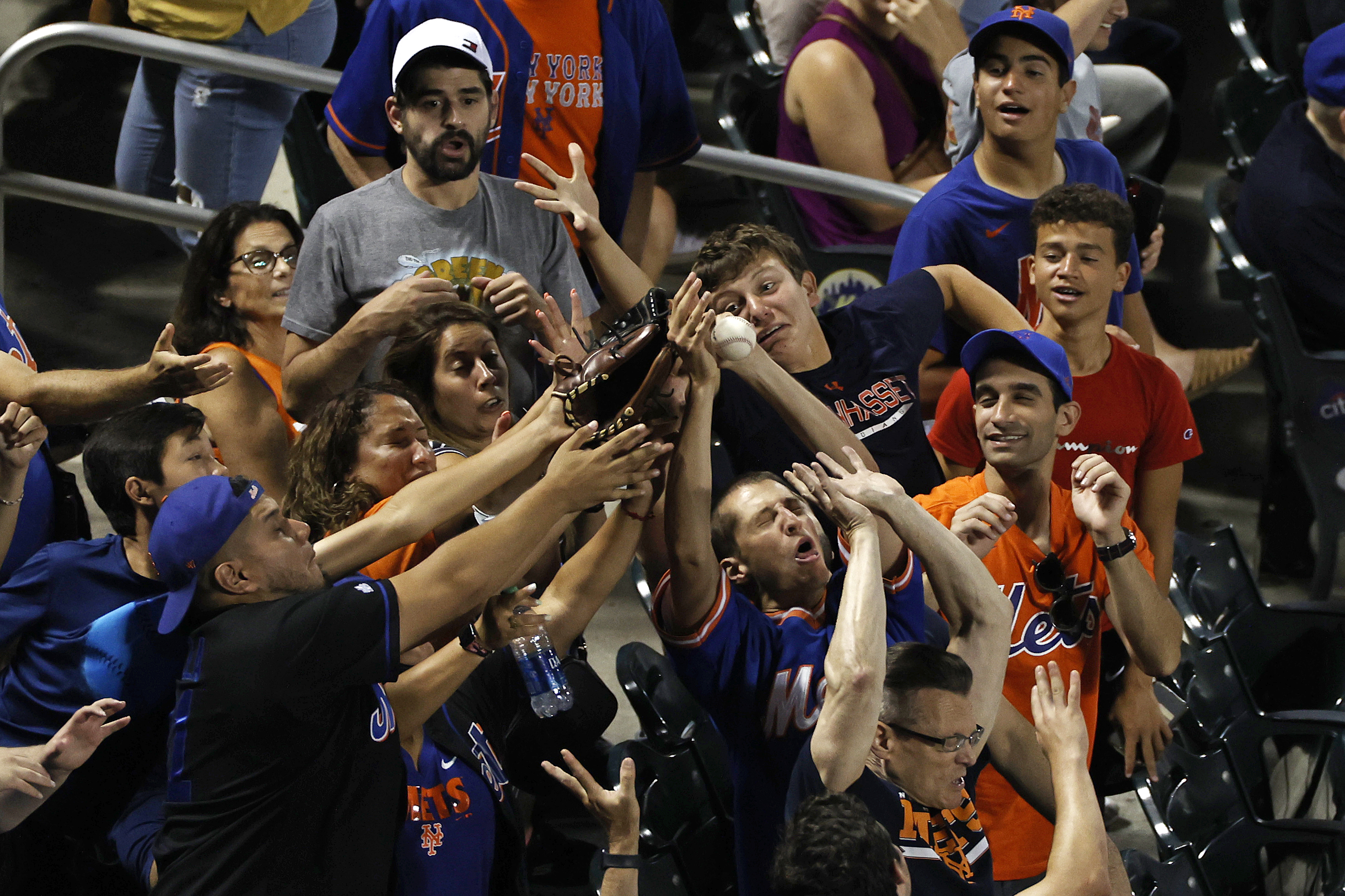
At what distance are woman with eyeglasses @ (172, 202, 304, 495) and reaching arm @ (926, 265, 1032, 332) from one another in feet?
4.96

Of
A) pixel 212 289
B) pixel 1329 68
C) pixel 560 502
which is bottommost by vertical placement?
pixel 560 502

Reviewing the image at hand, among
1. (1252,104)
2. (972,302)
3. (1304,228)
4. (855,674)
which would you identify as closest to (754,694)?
(855,674)

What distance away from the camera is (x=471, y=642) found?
2631 mm

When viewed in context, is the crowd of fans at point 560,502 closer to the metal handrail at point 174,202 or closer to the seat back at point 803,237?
the metal handrail at point 174,202

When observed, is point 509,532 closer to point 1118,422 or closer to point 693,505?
point 693,505

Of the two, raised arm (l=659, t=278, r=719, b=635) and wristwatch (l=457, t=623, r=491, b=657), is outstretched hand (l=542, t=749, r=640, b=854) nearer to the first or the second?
wristwatch (l=457, t=623, r=491, b=657)

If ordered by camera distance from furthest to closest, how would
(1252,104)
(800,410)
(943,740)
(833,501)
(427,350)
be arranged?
(1252,104) → (427,350) → (800,410) → (833,501) → (943,740)

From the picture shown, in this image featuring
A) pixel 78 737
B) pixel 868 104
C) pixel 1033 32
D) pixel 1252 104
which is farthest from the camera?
pixel 1252 104

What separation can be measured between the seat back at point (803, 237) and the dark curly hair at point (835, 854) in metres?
2.15

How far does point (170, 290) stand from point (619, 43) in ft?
7.87

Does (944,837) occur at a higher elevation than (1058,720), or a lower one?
lower

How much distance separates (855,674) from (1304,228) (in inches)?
122

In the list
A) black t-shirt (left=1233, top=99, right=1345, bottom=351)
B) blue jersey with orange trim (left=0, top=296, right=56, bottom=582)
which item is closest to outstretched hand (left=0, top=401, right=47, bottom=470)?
blue jersey with orange trim (left=0, top=296, right=56, bottom=582)

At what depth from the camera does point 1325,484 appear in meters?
4.85
